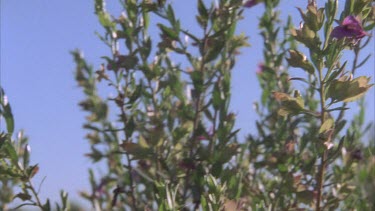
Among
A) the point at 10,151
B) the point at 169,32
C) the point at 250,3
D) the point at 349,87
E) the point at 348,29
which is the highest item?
the point at 250,3

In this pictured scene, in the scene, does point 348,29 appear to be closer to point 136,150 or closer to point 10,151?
point 136,150

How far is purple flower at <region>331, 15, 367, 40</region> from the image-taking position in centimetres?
124

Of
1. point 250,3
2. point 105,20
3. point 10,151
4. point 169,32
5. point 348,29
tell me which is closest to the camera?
point 348,29

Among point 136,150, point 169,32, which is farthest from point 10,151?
point 169,32

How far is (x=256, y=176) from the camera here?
236cm

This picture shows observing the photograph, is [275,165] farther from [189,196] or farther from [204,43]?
[204,43]

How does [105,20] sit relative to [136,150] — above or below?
above

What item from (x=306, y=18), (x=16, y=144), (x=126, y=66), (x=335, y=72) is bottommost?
(x=16, y=144)

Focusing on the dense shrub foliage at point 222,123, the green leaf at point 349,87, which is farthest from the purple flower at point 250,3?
the green leaf at point 349,87

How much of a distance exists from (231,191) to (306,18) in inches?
18.3

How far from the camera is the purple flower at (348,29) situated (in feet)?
4.06

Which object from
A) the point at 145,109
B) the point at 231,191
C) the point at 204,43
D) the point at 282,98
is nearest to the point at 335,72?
the point at 282,98

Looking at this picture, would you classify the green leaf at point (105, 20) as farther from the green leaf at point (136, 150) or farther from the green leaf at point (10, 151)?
the green leaf at point (10, 151)

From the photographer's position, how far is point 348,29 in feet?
4.09
